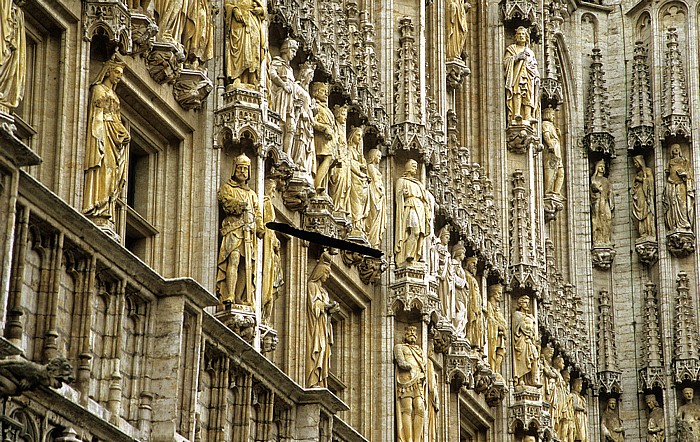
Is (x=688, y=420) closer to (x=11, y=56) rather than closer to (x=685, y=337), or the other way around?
(x=685, y=337)

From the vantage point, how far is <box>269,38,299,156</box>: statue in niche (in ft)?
99.3

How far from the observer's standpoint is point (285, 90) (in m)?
30.5

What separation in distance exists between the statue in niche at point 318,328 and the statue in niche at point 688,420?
776 inches

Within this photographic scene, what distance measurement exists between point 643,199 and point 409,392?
19.4 m

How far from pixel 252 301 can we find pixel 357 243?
18.0 feet

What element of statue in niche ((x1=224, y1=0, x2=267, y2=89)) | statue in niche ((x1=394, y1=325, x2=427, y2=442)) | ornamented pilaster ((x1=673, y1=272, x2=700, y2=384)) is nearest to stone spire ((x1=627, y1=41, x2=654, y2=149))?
ornamented pilaster ((x1=673, y1=272, x2=700, y2=384))

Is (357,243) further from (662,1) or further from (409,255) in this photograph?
(662,1)

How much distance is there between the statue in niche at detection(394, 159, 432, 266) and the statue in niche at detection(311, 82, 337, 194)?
321 centimetres

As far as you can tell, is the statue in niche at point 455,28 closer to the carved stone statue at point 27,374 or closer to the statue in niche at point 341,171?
the statue in niche at point 341,171

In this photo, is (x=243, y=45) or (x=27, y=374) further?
(x=243, y=45)

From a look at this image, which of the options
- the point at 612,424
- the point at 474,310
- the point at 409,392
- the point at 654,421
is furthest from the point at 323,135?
the point at 654,421

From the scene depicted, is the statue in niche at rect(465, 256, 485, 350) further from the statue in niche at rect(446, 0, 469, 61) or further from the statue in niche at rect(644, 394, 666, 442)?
the statue in niche at rect(644, 394, 666, 442)

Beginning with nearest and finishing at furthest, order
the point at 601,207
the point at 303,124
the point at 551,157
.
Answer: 1. the point at 303,124
2. the point at 551,157
3. the point at 601,207

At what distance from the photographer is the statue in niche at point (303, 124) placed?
30688 millimetres
